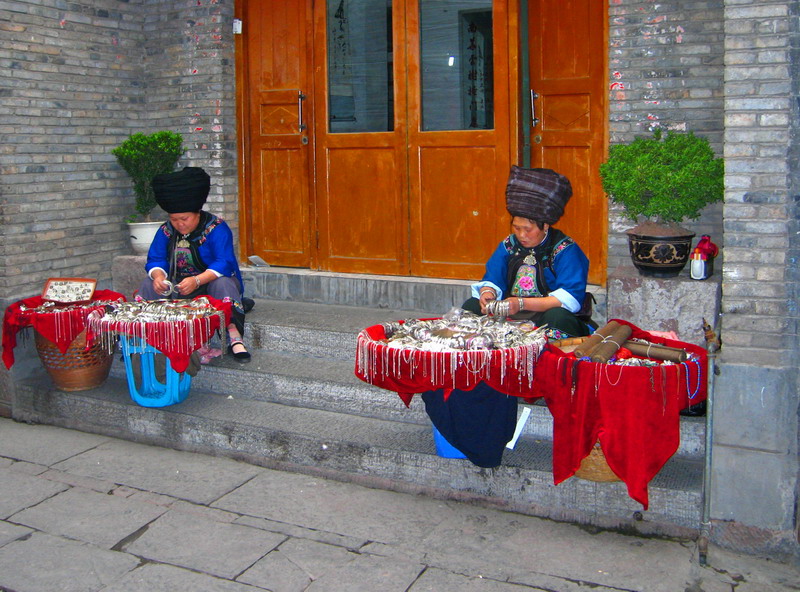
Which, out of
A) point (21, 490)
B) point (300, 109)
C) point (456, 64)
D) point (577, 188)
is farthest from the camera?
point (300, 109)

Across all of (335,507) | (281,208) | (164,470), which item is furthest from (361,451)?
(281,208)

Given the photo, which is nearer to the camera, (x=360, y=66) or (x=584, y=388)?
(x=584, y=388)

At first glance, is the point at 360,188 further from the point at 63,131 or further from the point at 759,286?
the point at 759,286

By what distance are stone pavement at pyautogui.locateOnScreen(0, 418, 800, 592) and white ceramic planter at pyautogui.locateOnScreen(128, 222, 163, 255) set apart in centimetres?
255

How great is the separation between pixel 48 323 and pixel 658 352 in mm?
4046

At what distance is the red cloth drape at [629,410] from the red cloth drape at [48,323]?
3.28m

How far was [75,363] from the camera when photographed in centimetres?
626

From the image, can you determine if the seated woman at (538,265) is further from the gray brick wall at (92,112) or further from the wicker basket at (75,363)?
the gray brick wall at (92,112)

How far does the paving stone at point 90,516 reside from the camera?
461 cm

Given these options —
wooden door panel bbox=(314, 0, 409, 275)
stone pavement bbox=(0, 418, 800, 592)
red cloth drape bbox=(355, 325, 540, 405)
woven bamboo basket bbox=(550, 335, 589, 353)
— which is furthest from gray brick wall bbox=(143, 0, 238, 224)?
woven bamboo basket bbox=(550, 335, 589, 353)

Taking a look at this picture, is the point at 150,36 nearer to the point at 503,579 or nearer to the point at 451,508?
the point at 451,508

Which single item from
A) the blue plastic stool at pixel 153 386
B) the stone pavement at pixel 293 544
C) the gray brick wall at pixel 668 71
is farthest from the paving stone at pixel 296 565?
the gray brick wall at pixel 668 71

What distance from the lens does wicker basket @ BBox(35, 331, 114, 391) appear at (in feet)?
20.3

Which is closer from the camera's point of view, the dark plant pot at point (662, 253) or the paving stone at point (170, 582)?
the paving stone at point (170, 582)
